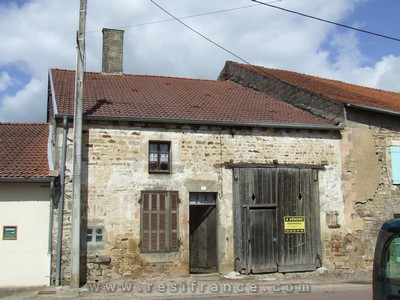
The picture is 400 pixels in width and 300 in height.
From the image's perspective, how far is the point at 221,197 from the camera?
1415 centimetres

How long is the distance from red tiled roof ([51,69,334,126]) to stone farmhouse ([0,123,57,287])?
202 cm

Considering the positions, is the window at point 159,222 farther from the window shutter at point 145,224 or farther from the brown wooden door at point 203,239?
the brown wooden door at point 203,239

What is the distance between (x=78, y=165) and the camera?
39.2ft

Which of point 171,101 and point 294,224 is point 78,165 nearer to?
point 171,101

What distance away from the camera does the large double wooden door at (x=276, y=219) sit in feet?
46.5

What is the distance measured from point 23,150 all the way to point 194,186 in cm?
531

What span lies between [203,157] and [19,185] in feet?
17.5

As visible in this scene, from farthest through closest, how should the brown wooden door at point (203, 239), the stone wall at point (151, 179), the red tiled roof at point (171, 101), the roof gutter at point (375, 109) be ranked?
the roof gutter at point (375, 109) < the brown wooden door at point (203, 239) < the red tiled roof at point (171, 101) < the stone wall at point (151, 179)

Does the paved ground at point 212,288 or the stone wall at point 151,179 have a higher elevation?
the stone wall at point 151,179

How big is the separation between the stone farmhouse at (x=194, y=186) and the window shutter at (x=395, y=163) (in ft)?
6.73

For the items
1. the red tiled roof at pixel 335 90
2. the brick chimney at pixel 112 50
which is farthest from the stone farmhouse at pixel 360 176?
the brick chimney at pixel 112 50

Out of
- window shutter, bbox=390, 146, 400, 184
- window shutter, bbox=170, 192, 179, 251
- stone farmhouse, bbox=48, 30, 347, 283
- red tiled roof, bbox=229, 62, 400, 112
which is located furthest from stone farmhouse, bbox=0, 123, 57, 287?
window shutter, bbox=390, 146, 400, 184

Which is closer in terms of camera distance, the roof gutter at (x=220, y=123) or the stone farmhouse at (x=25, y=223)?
the stone farmhouse at (x=25, y=223)

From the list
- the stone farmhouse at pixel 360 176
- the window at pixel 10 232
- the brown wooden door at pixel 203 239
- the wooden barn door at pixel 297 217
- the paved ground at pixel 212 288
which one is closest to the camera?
the paved ground at pixel 212 288
